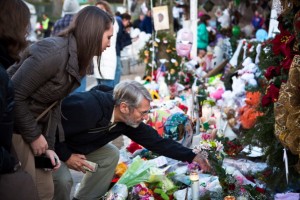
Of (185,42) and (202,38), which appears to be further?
(202,38)

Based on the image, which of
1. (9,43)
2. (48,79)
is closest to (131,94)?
(48,79)

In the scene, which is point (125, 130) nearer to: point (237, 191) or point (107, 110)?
point (107, 110)

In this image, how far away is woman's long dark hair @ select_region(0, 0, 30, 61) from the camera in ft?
7.97

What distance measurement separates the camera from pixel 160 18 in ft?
30.3

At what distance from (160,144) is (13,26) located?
65.7 inches

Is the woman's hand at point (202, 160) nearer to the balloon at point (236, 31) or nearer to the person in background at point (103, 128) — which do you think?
the person in background at point (103, 128)

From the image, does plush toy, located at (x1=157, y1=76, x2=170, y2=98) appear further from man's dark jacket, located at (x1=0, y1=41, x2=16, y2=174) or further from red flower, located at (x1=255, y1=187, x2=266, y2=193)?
man's dark jacket, located at (x1=0, y1=41, x2=16, y2=174)

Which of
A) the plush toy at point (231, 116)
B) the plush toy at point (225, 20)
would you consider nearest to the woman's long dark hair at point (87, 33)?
the plush toy at point (231, 116)

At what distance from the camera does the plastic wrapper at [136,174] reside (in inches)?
162

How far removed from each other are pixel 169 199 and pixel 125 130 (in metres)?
0.71

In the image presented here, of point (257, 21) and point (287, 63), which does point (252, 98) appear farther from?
point (257, 21)

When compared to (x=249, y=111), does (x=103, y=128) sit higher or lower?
higher

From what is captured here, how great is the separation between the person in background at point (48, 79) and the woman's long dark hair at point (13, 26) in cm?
33

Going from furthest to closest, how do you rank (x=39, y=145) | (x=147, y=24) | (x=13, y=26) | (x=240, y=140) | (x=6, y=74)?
(x=147, y=24), (x=240, y=140), (x=39, y=145), (x=13, y=26), (x=6, y=74)
